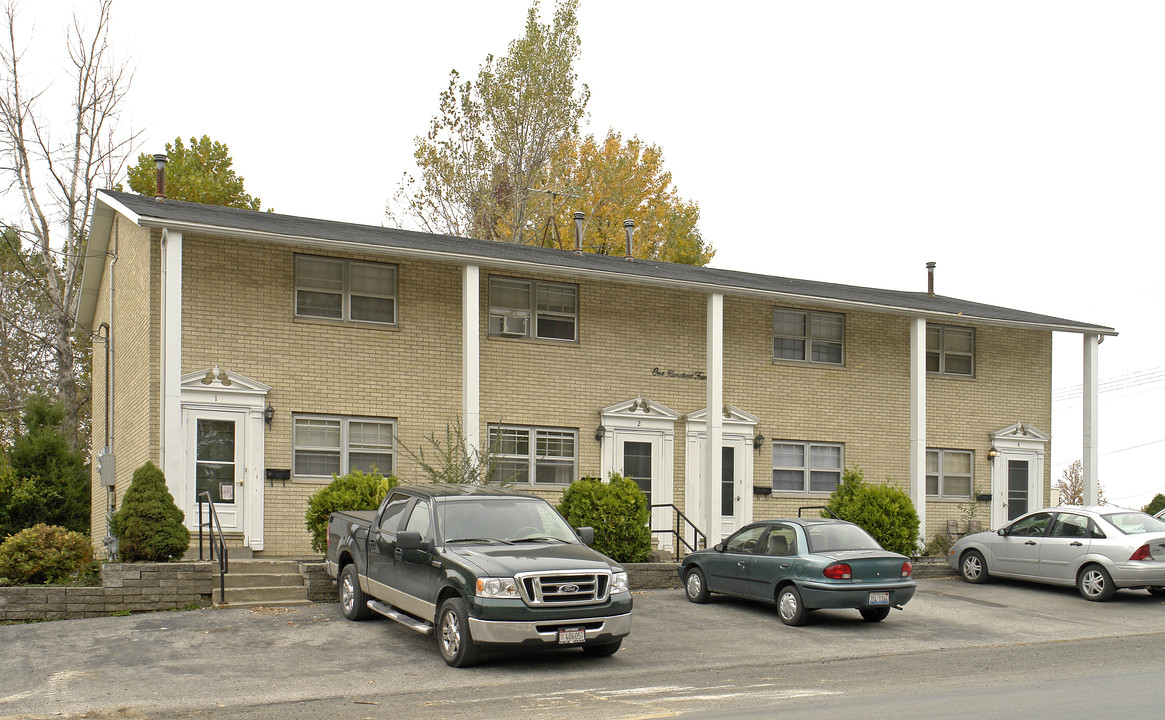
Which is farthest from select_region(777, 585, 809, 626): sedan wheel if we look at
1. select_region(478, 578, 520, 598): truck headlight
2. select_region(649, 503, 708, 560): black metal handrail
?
select_region(649, 503, 708, 560): black metal handrail

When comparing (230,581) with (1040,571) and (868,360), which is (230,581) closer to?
(1040,571)

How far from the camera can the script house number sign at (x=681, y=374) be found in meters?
20.2

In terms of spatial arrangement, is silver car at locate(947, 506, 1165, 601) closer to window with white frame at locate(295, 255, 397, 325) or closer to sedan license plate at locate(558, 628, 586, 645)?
sedan license plate at locate(558, 628, 586, 645)

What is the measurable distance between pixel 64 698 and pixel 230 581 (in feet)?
16.3

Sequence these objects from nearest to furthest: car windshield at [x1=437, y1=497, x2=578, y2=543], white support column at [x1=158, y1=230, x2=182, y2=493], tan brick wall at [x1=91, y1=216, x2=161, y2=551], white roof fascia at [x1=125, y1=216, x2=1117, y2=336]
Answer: car windshield at [x1=437, y1=497, x2=578, y2=543] < white support column at [x1=158, y1=230, x2=182, y2=493] < white roof fascia at [x1=125, y1=216, x2=1117, y2=336] < tan brick wall at [x1=91, y1=216, x2=161, y2=551]

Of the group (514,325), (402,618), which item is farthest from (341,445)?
(402,618)

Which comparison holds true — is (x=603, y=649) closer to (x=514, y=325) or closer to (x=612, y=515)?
(x=612, y=515)

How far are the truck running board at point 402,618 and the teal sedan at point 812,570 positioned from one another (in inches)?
190

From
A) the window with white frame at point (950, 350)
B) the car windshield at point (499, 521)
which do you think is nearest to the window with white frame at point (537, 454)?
the car windshield at point (499, 521)

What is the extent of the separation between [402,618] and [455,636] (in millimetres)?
1238

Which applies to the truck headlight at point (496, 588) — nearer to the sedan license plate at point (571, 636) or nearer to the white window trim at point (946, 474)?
the sedan license plate at point (571, 636)

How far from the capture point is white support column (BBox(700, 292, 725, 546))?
18.5 meters

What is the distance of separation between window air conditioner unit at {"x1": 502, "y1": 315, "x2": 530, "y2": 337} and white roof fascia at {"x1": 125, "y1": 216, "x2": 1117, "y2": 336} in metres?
1.51

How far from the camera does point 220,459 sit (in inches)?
651
